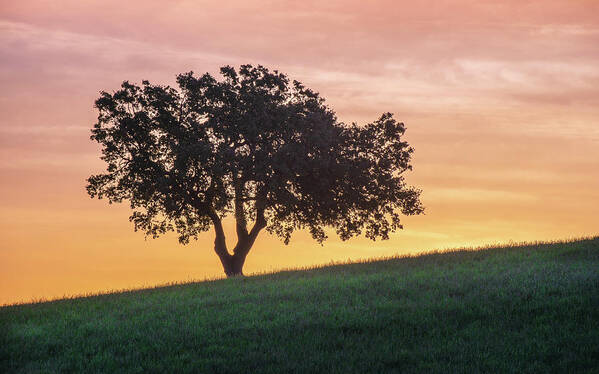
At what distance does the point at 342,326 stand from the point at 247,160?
18.1 metres

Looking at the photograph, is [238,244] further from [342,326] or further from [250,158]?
[342,326]

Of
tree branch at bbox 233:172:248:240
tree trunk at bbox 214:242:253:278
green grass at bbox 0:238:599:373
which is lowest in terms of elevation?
green grass at bbox 0:238:599:373

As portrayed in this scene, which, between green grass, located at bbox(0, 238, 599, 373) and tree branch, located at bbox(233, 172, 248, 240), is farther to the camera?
tree branch, located at bbox(233, 172, 248, 240)

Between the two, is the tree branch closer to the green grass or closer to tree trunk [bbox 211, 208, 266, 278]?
tree trunk [bbox 211, 208, 266, 278]

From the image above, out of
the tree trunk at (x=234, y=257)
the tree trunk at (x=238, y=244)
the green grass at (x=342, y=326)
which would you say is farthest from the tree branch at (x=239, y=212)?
the green grass at (x=342, y=326)

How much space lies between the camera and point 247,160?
3625 cm

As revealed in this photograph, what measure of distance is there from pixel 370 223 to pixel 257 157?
360 inches

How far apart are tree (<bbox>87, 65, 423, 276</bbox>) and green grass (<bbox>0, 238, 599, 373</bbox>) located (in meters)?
10.2

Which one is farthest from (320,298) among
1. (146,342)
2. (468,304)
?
(146,342)

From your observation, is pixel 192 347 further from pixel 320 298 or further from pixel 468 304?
pixel 468 304

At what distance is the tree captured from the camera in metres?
36.9

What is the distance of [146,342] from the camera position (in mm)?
19562

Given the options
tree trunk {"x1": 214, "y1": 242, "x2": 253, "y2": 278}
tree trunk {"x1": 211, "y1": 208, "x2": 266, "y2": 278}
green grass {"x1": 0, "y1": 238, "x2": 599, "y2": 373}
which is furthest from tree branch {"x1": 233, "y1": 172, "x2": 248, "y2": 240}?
green grass {"x1": 0, "y1": 238, "x2": 599, "y2": 373}

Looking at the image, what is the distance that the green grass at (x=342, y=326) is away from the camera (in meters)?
16.9
